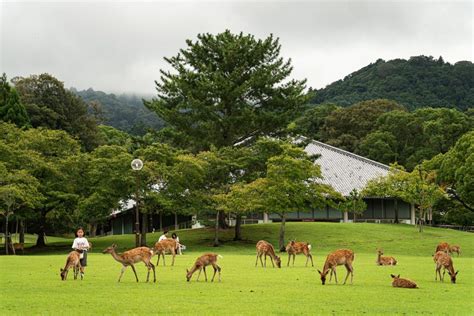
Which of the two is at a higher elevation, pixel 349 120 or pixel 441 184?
pixel 349 120

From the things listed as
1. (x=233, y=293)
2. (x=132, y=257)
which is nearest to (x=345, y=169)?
(x=132, y=257)

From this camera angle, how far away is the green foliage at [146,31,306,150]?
1741 inches

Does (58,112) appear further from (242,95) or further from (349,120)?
(349,120)

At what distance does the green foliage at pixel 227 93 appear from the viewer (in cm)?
4422

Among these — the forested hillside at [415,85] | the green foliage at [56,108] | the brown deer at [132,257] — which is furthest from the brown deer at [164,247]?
the forested hillside at [415,85]

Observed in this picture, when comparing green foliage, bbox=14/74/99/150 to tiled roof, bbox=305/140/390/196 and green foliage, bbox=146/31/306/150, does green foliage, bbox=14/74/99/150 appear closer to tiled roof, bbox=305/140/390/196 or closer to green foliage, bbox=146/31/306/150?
green foliage, bbox=146/31/306/150

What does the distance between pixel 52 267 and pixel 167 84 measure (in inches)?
1047

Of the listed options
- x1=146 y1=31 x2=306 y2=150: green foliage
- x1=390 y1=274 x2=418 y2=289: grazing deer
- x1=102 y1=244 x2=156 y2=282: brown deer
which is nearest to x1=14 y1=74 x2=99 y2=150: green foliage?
x1=146 y1=31 x2=306 y2=150: green foliage

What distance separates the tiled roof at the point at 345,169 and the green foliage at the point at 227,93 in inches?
437

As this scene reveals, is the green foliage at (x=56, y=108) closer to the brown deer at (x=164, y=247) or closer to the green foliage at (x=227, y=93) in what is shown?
the green foliage at (x=227, y=93)

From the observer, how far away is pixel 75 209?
39.8 metres

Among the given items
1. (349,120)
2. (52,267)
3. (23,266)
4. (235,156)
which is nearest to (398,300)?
(52,267)

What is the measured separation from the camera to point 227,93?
1727 inches

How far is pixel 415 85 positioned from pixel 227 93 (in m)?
60.0
